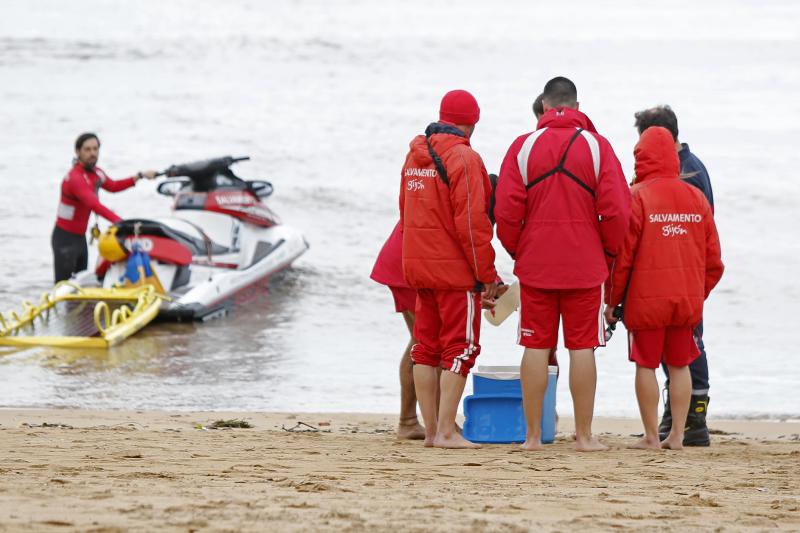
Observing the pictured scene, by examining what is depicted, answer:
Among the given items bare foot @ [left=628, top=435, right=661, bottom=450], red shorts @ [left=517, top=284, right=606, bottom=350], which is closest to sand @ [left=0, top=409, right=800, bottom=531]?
bare foot @ [left=628, top=435, right=661, bottom=450]

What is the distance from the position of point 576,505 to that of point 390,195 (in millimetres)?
17611

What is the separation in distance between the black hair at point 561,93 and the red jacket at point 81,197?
6.25 meters

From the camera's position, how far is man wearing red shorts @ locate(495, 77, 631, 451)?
6.21 m

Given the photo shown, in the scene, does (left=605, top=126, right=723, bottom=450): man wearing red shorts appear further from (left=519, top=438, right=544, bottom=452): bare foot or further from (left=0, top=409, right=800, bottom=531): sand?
(left=519, top=438, right=544, bottom=452): bare foot

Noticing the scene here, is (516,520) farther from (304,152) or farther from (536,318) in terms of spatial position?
(304,152)

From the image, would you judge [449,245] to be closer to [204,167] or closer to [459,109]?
[459,109]

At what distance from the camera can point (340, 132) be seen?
28.8 meters

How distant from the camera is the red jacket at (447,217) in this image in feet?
20.6

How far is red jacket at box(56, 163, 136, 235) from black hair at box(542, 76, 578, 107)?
6.25 m

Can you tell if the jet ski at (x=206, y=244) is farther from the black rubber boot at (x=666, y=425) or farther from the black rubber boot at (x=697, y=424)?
the black rubber boot at (x=697, y=424)

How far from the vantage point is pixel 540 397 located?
639cm

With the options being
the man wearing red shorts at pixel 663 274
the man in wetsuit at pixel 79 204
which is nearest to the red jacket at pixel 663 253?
the man wearing red shorts at pixel 663 274

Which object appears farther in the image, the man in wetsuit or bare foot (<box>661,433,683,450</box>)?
the man in wetsuit

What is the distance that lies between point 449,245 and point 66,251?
6.75 metres
